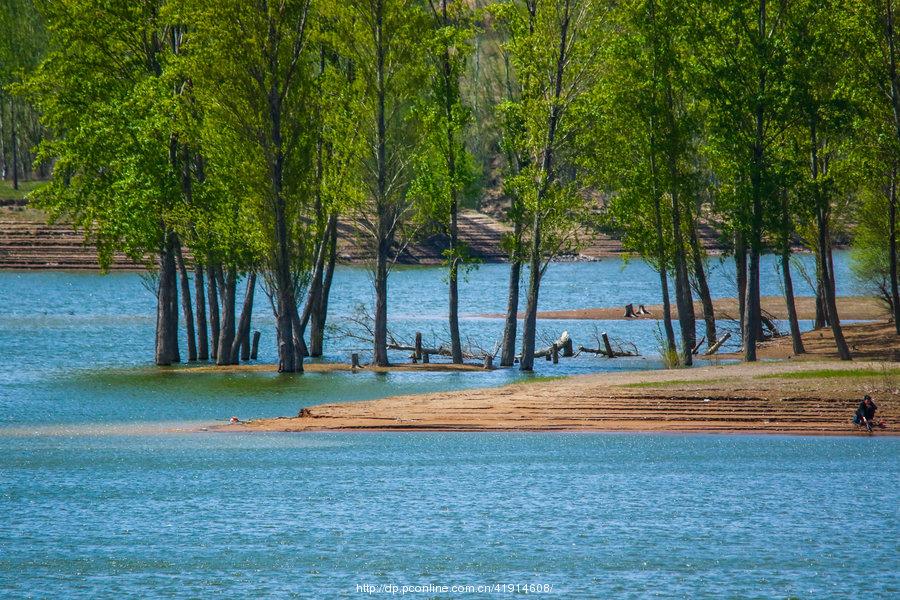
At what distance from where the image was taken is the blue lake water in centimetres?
2286

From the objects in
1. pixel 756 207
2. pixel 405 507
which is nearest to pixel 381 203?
pixel 756 207

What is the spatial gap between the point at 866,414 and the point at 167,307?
3020 centimetres

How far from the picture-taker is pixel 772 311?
85250 millimetres

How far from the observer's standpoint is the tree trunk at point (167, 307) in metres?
53.2

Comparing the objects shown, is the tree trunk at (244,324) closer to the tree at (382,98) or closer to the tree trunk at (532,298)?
the tree at (382,98)

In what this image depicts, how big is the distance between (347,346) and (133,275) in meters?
90.5

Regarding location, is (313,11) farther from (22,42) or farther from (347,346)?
(22,42)

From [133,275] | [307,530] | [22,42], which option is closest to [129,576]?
[307,530]

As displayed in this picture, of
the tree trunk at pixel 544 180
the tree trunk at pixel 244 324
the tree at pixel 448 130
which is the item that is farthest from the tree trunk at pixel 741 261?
the tree trunk at pixel 244 324

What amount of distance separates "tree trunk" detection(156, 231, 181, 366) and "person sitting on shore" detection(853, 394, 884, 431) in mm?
29228

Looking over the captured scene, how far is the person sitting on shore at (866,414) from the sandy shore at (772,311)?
144 feet

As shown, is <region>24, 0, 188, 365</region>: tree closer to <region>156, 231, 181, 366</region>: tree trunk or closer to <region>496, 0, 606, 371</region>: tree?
<region>156, 231, 181, 366</region>: tree trunk

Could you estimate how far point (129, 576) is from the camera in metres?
22.6

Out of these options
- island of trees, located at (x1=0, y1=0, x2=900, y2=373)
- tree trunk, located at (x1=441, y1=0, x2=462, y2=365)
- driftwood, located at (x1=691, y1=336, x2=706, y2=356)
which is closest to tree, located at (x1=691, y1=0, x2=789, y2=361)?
island of trees, located at (x1=0, y1=0, x2=900, y2=373)
